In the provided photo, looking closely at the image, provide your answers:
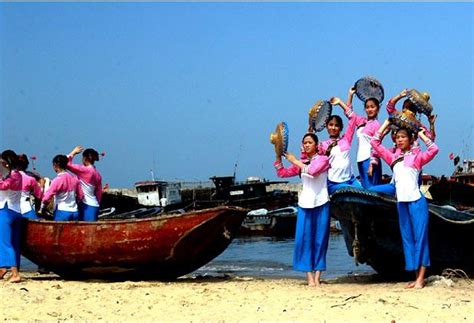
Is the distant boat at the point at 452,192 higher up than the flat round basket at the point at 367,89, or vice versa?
the flat round basket at the point at 367,89

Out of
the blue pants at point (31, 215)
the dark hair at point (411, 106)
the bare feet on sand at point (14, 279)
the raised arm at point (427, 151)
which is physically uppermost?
the dark hair at point (411, 106)

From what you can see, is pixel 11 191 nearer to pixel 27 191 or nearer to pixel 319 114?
pixel 27 191

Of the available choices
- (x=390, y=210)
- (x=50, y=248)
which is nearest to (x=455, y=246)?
(x=390, y=210)

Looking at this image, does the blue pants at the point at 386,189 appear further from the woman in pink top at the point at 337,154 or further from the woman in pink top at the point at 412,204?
the woman in pink top at the point at 412,204

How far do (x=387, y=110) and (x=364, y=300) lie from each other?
301 centimetres

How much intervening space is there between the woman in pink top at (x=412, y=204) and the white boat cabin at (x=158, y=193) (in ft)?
92.1

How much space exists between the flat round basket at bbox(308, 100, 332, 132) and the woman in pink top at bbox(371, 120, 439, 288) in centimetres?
114

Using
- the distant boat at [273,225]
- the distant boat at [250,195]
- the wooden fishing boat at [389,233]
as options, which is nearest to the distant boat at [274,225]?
the distant boat at [273,225]

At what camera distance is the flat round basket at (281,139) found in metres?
8.93

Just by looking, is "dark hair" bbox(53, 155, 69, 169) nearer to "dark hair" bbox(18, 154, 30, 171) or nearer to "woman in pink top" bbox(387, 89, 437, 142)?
"dark hair" bbox(18, 154, 30, 171)

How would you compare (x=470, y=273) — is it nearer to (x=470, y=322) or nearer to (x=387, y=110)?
(x=387, y=110)

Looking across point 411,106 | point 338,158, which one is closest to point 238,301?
point 338,158

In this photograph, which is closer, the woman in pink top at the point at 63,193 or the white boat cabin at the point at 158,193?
the woman in pink top at the point at 63,193

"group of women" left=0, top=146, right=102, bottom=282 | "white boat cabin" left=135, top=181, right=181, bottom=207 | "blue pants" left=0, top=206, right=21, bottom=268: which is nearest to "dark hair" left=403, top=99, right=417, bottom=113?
"group of women" left=0, top=146, right=102, bottom=282
